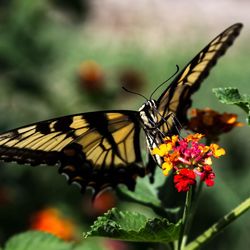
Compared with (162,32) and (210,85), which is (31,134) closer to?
(210,85)

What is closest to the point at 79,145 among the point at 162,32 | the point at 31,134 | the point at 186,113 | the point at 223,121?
the point at 31,134

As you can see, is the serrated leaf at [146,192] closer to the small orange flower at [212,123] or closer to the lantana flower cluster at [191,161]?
the small orange flower at [212,123]

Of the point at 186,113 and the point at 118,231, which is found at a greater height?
the point at 186,113

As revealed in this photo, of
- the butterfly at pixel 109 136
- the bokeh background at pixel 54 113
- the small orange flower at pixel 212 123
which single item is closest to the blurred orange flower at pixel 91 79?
the bokeh background at pixel 54 113

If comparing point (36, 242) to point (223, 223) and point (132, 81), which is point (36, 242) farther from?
point (132, 81)

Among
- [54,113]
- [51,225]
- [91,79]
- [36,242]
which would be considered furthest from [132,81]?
[36,242]
